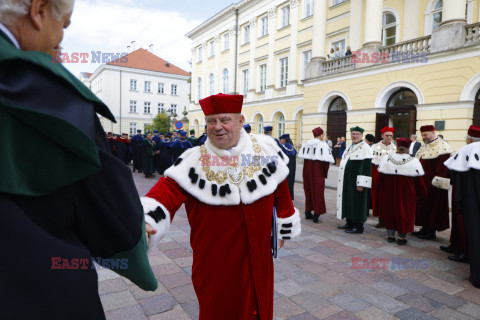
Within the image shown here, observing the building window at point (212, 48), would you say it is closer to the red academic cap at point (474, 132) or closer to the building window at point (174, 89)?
the building window at point (174, 89)

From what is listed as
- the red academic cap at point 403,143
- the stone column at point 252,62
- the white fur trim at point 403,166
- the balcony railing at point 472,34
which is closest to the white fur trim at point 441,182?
the white fur trim at point 403,166

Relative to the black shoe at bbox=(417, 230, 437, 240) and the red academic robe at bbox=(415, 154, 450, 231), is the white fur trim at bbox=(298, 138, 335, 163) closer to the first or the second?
the red academic robe at bbox=(415, 154, 450, 231)

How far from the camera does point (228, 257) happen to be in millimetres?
1894

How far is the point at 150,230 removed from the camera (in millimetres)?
1426

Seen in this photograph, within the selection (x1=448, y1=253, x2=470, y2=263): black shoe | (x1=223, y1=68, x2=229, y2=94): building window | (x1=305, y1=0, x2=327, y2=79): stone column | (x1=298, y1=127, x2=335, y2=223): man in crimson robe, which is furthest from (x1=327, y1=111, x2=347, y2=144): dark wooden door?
(x1=223, y1=68, x2=229, y2=94): building window

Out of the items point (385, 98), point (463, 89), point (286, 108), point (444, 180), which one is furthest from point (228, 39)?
point (444, 180)

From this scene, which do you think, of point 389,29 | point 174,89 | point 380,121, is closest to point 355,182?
point 380,121

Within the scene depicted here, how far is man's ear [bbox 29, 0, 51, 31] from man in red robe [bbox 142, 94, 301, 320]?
3.44 ft

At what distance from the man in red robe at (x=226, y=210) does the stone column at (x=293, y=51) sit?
1993 cm

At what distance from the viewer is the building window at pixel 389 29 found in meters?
15.8

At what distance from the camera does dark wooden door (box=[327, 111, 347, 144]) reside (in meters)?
16.5

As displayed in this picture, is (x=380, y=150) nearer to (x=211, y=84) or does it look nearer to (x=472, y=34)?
(x=472, y=34)

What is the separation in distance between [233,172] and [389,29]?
1744 centimetres

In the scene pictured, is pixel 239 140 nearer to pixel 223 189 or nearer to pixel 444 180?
pixel 223 189
